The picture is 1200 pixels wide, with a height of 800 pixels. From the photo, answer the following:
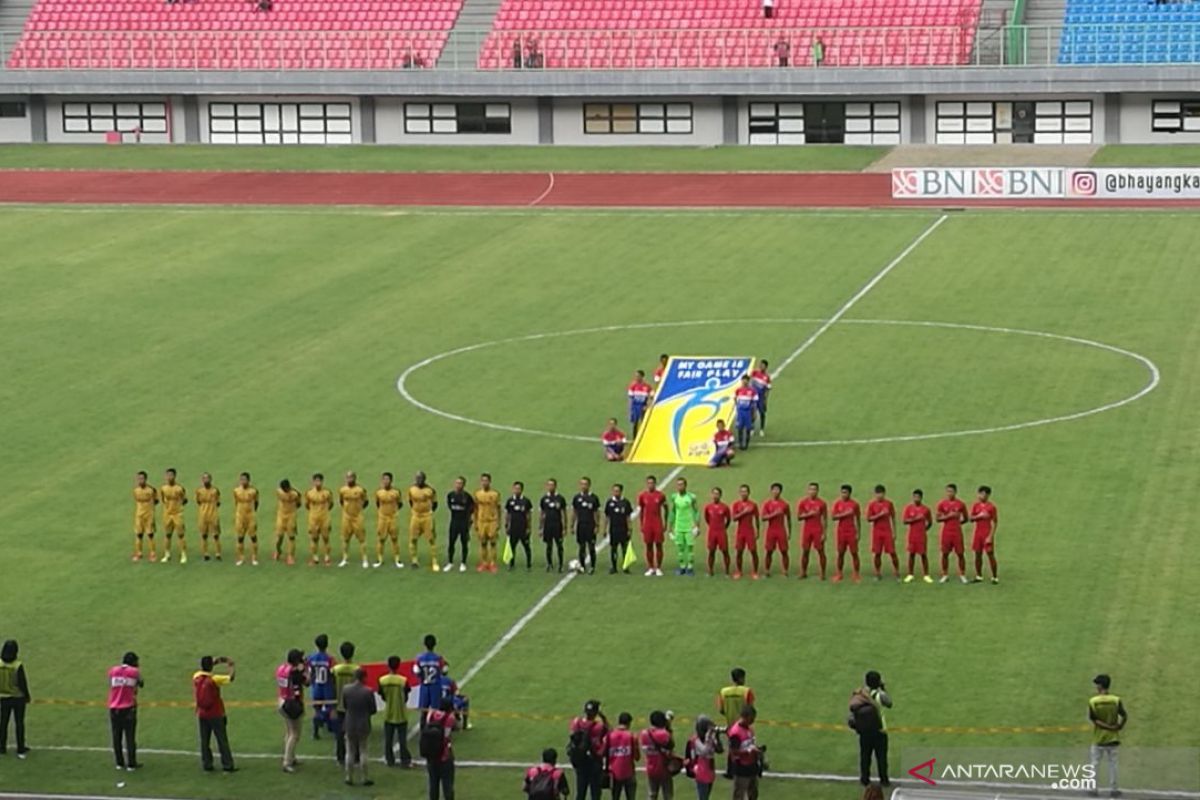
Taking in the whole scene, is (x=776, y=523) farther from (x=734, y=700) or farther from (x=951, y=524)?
(x=734, y=700)

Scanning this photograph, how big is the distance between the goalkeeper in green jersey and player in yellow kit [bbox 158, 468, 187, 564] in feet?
23.5

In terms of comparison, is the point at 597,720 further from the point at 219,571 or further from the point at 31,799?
the point at 219,571

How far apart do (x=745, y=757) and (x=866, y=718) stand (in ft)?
5.16

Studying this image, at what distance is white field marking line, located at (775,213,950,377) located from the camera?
48.7 m

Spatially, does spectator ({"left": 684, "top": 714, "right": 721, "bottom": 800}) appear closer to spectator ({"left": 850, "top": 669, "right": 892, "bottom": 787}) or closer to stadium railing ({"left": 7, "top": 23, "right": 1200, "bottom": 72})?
spectator ({"left": 850, "top": 669, "right": 892, "bottom": 787})

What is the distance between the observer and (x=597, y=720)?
2516 centimetres

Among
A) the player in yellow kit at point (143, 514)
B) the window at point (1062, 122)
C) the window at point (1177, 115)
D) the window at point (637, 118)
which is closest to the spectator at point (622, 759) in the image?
the player in yellow kit at point (143, 514)

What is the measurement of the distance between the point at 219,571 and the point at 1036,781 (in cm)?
1403

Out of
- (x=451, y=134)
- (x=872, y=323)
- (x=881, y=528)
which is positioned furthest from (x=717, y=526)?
(x=451, y=134)

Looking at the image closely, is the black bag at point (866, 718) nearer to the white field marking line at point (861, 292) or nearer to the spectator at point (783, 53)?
the white field marking line at point (861, 292)

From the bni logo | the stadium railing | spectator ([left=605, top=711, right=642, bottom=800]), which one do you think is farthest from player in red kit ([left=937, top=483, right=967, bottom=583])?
the stadium railing

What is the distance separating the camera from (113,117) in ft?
282

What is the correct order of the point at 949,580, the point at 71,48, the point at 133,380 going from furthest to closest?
the point at 71,48 < the point at 133,380 < the point at 949,580

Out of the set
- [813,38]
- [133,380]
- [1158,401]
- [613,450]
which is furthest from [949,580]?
[813,38]
